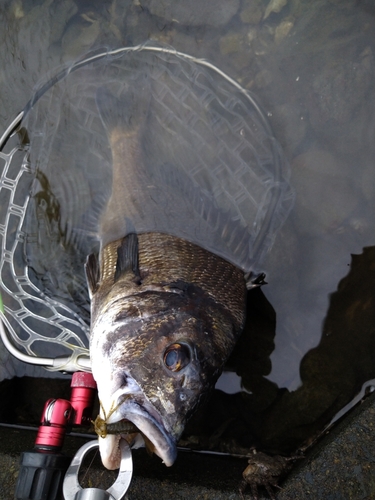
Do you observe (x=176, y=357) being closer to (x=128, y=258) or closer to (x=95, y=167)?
(x=128, y=258)

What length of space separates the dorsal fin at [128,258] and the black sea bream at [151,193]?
0.01 metres

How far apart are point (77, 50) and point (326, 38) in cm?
232

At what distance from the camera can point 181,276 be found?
2629mm

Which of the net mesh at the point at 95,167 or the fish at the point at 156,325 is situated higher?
the net mesh at the point at 95,167

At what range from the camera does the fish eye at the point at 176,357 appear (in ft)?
7.05

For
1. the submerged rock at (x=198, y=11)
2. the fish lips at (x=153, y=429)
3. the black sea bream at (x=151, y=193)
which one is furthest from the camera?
the submerged rock at (x=198, y=11)

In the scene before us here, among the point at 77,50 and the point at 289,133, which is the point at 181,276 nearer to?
the point at 289,133

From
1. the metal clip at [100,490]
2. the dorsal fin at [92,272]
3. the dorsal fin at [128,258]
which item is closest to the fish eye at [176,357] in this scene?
the metal clip at [100,490]

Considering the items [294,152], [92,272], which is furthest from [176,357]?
[294,152]

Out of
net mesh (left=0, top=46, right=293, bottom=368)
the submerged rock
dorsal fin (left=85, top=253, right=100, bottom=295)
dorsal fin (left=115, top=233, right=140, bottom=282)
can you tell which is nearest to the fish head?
dorsal fin (left=115, top=233, right=140, bottom=282)

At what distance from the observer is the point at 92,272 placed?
312cm

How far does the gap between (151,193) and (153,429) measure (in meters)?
1.79

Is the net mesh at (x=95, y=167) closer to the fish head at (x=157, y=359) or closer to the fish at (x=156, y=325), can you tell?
the fish at (x=156, y=325)

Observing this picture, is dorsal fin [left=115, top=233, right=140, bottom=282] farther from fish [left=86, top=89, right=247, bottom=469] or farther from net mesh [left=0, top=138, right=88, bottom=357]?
net mesh [left=0, top=138, right=88, bottom=357]
